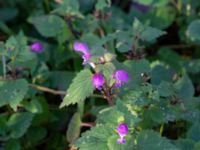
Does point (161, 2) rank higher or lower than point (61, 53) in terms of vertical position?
higher

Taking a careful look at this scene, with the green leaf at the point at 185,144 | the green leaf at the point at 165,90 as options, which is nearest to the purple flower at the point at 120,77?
the green leaf at the point at 165,90

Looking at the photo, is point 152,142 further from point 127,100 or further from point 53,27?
point 53,27

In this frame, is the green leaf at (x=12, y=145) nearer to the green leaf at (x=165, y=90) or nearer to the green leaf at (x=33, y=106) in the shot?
the green leaf at (x=33, y=106)

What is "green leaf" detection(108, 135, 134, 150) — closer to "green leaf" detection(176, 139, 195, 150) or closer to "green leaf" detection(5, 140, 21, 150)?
"green leaf" detection(176, 139, 195, 150)

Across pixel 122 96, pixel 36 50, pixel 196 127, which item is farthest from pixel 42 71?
pixel 196 127

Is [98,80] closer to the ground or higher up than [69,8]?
closer to the ground

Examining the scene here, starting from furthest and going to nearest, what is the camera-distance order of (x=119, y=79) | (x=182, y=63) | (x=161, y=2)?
(x=161, y=2) → (x=182, y=63) → (x=119, y=79)

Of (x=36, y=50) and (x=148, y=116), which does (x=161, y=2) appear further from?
(x=148, y=116)

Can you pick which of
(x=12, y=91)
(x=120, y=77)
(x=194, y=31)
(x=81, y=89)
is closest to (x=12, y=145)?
(x=12, y=91)
